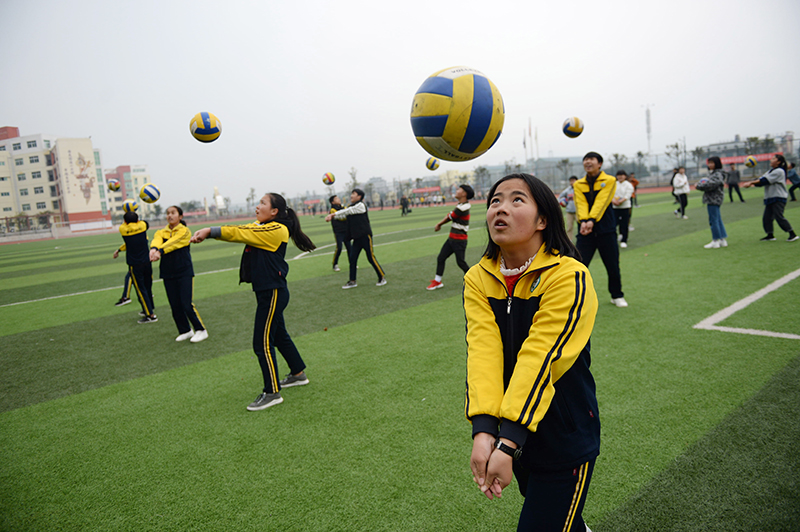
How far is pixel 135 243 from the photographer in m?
8.27

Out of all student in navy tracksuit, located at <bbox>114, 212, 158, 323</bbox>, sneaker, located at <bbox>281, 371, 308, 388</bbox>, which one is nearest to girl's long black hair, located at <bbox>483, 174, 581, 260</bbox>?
sneaker, located at <bbox>281, 371, 308, 388</bbox>

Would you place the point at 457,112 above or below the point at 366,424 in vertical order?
above

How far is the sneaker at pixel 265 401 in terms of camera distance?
435 centimetres

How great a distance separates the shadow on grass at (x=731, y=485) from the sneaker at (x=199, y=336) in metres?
5.85

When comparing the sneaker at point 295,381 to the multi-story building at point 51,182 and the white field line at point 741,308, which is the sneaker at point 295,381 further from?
the multi-story building at point 51,182

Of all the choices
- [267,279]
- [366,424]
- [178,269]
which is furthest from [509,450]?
[178,269]

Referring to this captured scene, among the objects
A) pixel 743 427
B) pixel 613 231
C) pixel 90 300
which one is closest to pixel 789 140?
pixel 613 231

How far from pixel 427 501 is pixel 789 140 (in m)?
50.5

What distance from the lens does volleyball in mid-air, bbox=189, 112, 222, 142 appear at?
6352 millimetres

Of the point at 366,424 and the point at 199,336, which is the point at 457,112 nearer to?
the point at 366,424

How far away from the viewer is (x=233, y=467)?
3416 mm

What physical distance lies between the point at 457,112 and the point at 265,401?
323 cm

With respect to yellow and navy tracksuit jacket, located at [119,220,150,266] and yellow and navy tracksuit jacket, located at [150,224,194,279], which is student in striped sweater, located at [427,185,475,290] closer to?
yellow and navy tracksuit jacket, located at [150,224,194,279]

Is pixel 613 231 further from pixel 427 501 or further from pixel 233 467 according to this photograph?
pixel 233 467
